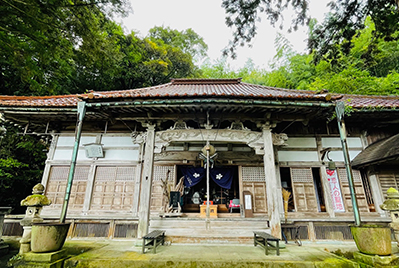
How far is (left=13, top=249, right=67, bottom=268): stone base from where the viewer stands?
3.79 meters

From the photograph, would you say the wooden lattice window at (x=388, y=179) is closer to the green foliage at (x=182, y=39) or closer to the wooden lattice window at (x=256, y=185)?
the wooden lattice window at (x=256, y=185)

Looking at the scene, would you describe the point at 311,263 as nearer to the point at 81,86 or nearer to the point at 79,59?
the point at 79,59

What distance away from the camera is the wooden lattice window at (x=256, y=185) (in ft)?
24.2

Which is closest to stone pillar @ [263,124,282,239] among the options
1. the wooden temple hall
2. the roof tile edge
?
the wooden temple hall

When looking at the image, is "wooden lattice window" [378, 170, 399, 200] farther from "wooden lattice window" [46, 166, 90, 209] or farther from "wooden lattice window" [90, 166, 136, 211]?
"wooden lattice window" [46, 166, 90, 209]

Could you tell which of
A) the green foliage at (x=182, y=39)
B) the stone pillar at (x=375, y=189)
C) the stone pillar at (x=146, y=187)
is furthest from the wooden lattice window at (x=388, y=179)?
the green foliage at (x=182, y=39)

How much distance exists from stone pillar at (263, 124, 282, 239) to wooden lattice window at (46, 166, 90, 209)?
6.74 meters

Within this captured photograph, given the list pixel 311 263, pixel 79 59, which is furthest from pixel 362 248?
pixel 79 59

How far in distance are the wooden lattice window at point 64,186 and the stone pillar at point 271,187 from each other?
6738 mm

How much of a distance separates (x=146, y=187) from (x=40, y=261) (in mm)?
2629

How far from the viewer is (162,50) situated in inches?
722

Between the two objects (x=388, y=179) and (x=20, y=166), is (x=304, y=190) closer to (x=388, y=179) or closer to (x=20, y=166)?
(x=388, y=179)

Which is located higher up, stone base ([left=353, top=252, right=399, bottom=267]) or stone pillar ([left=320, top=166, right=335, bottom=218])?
stone pillar ([left=320, top=166, right=335, bottom=218])

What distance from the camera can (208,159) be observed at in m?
5.64
